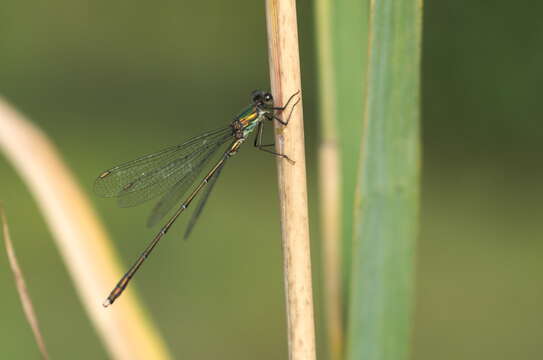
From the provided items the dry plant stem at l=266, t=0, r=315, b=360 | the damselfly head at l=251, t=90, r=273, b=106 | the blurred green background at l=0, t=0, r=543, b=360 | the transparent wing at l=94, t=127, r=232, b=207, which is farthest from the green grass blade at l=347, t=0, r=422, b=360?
the blurred green background at l=0, t=0, r=543, b=360

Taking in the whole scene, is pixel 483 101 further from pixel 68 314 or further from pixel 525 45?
pixel 68 314

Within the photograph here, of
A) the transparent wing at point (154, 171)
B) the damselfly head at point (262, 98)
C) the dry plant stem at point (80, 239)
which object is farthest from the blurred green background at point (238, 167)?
the damselfly head at point (262, 98)

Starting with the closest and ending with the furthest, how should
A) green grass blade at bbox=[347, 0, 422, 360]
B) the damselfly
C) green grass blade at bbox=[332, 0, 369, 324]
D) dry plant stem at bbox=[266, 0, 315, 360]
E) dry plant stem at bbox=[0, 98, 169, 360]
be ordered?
green grass blade at bbox=[347, 0, 422, 360] → dry plant stem at bbox=[266, 0, 315, 360] → green grass blade at bbox=[332, 0, 369, 324] → dry plant stem at bbox=[0, 98, 169, 360] → the damselfly

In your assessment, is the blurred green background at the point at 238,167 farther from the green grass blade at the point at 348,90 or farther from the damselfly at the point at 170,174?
the green grass blade at the point at 348,90

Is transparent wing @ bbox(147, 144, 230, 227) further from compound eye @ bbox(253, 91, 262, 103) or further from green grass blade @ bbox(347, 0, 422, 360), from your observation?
green grass blade @ bbox(347, 0, 422, 360)

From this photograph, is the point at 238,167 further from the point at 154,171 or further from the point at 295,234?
the point at 295,234

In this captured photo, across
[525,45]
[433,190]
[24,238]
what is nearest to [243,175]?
[433,190]
